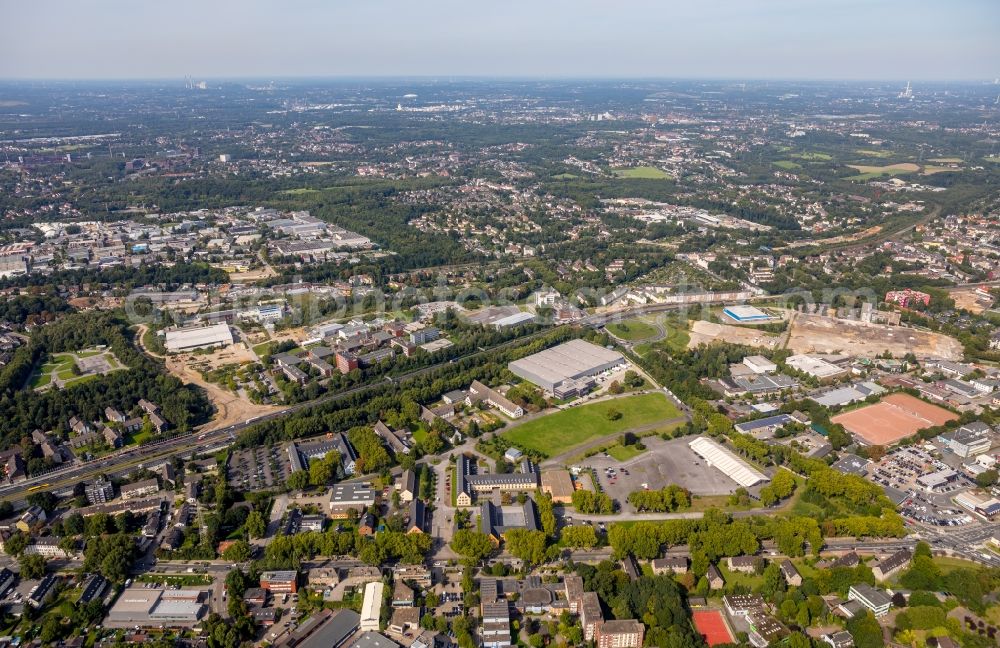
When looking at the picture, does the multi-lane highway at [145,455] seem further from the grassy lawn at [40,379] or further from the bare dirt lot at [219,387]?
the grassy lawn at [40,379]

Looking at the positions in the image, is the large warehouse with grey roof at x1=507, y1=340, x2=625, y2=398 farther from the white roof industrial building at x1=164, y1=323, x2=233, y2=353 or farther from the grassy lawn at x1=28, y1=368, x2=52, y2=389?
the grassy lawn at x1=28, y1=368, x2=52, y2=389

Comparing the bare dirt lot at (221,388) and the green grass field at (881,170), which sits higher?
the green grass field at (881,170)

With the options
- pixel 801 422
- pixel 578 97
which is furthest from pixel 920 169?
pixel 578 97

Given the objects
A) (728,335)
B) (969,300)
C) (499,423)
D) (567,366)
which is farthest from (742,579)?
(969,300)

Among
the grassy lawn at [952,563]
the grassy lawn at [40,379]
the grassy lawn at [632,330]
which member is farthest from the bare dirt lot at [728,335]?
the grassy lawn at [40,379]

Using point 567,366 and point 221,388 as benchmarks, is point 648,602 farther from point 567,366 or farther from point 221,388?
point 221,388

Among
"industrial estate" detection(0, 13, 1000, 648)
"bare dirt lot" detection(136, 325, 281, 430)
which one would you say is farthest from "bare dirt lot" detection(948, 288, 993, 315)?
"bare dirt lot" detection(136, 325, 281, 430)

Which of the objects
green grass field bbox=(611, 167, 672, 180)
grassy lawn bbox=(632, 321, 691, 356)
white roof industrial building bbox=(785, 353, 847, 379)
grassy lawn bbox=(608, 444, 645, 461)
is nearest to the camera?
grassy lawn bbox=(608, 444, 645, 461)
